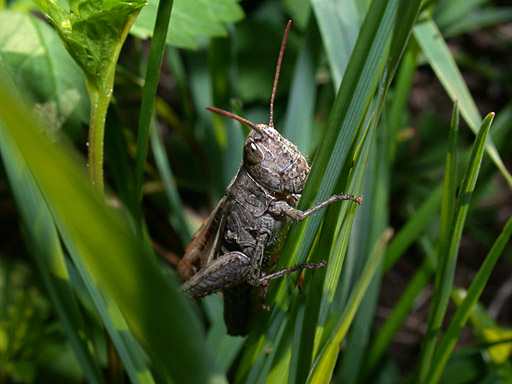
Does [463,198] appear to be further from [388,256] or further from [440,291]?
[388,256]

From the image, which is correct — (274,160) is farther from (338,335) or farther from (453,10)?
(453,10)

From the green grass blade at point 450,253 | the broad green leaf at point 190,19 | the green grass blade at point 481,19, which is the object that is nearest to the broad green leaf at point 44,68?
the broad green leaf at point 190,19

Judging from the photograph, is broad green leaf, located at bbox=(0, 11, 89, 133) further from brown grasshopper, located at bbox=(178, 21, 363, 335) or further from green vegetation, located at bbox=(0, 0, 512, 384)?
brown grasshopper, located at bbox=(178, 21, 363, 335)

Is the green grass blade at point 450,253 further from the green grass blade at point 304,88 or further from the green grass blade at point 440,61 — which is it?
the green grass blade at point 304,88

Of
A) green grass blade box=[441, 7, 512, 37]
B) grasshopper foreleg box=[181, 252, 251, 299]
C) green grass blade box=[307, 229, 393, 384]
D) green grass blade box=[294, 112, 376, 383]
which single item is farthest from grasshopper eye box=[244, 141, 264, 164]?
green grass blade box=[441, 7, 512, 37]

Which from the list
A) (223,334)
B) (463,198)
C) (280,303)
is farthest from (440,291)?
(223,334)

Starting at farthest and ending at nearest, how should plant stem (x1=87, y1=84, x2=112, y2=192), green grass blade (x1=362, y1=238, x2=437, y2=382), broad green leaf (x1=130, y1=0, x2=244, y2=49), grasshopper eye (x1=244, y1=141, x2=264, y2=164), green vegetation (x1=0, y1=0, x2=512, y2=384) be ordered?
green grass blade (x1=362, y1=238, x2=437, y2=382) < grasshopper eye (x1=244, y1=141, x2=264, y2=164) < broad green leaf (x1=130, y1=0, x2=244, y2=49) < plant stem (x1=87, y1=84, x2=112, y2=192) < green vegetation (x1=0, y1=0, x2=512, y2=384)

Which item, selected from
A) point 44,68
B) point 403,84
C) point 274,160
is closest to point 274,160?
point 274,160
